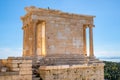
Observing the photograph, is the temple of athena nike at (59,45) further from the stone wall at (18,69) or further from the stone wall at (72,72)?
the stone wall at (18,69)

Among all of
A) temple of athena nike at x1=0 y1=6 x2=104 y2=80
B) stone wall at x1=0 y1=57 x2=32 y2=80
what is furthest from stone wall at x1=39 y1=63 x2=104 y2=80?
stone wall at x1=0 y1=57 x2=32 y2=80

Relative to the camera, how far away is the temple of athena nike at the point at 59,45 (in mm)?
13345

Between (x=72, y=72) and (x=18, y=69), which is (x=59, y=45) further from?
(x=18, y=69)

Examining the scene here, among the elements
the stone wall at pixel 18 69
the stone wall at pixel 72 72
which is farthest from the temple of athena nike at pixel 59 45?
the stone wall at pixel 18 69

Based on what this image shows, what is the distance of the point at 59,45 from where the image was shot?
50.9 feet

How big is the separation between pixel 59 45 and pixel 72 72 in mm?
2775

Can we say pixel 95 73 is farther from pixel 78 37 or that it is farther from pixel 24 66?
pixel 24 66

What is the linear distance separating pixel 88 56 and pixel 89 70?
225cm

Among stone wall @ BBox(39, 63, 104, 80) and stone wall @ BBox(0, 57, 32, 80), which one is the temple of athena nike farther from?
stone wall @ BBox(0, 57, 32, 80)

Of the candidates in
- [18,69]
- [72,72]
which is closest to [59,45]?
[72,72]

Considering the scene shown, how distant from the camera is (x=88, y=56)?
16.8 meters

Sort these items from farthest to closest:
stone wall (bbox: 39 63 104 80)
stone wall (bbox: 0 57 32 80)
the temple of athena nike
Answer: the temple of athena nike → stone wall (bbox: 39 63 104 80) → stone wall (bbox: 0 57 32 80)

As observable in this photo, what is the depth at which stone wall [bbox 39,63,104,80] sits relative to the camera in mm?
11969

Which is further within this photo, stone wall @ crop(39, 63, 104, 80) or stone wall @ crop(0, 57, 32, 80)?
stone wall @ crop(39, 63, 104, 80)
